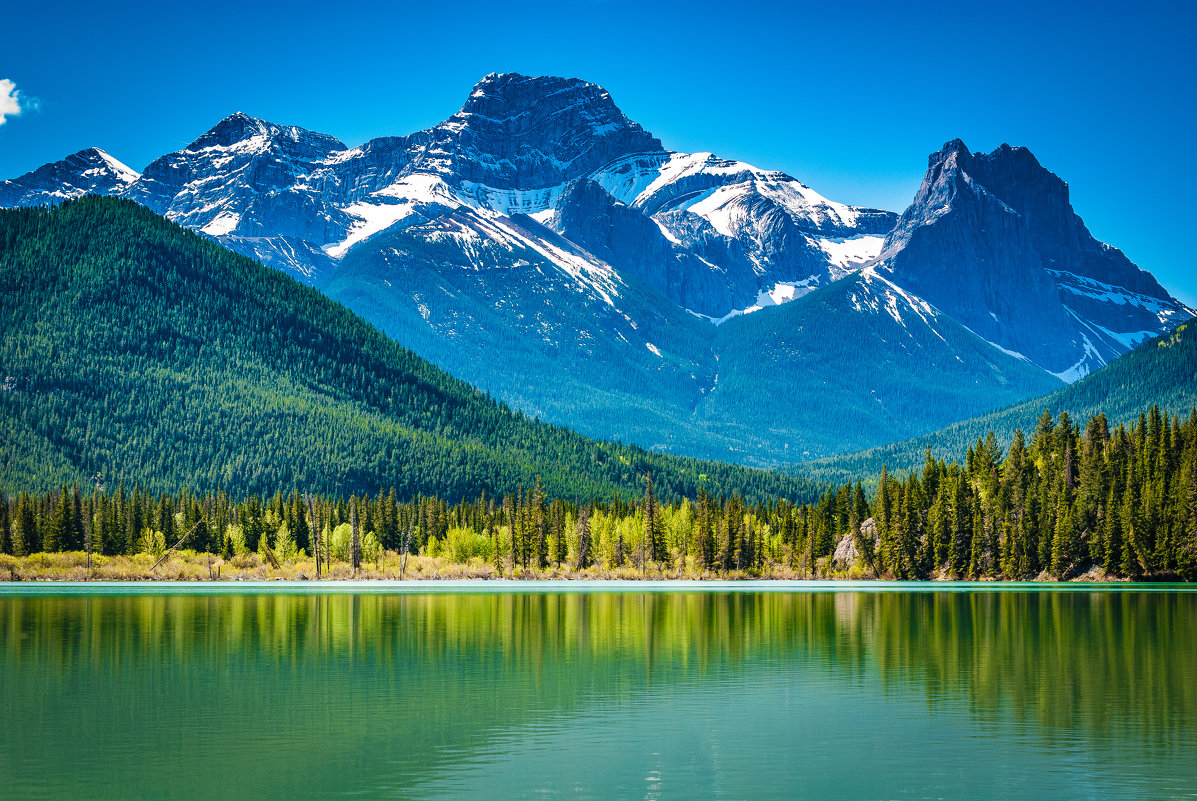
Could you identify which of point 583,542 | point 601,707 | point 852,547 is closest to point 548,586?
point 583,542

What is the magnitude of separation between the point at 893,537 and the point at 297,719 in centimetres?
13162

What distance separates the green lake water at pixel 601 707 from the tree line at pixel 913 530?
53.9 metres

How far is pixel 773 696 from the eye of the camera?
5819 centimetres

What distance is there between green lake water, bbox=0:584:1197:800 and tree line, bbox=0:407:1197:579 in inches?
2122

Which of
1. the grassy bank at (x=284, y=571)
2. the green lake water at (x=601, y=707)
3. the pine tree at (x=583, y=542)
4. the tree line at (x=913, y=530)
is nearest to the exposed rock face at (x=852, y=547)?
the tree line at (x=913, y=530)

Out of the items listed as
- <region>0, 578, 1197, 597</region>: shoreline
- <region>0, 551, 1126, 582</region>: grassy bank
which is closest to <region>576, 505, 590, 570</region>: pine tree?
<region>0, 551, 1126, 582</region>: grassy bank

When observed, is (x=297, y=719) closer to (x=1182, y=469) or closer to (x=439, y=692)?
(x=439, y=692)

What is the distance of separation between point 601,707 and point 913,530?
124 metres

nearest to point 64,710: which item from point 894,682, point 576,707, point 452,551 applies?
point 576,707

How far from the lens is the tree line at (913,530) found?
15238cm

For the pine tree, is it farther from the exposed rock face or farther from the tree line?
the exposed rock face

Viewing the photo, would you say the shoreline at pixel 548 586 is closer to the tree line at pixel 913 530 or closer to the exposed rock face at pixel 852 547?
the exposed rock face at pixel 852 547

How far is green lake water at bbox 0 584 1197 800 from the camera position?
40812mm

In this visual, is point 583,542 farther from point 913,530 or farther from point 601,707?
point 601,707
